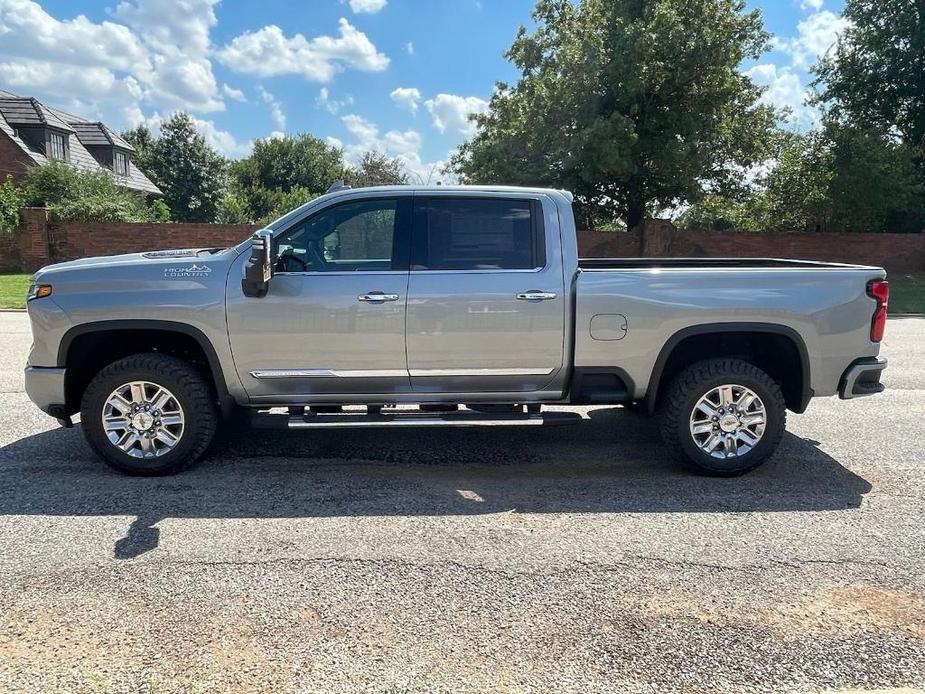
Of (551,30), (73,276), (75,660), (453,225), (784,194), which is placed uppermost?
(551,30)

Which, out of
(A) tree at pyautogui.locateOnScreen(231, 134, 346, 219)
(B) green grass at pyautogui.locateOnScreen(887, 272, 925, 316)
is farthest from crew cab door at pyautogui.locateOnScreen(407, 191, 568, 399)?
(A) tree at pyautogui.locateOnScreen(231, 134, 346, 219)

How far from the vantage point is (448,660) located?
9.23 feet

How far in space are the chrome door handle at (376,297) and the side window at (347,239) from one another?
0.22 m

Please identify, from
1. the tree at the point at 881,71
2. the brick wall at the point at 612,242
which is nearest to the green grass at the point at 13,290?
the brick wall at the point at 612,242

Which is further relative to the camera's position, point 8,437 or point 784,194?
point 784,194

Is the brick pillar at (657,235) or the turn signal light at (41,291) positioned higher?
the brick pillar at (657,235)

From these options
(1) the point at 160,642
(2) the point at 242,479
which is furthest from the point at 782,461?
(1) the point at 160,642

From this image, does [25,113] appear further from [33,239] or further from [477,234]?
[477,234]

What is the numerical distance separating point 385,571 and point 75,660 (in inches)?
54.3

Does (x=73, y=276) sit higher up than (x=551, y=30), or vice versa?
(x=551, y=30)

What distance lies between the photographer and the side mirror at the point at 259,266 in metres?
4.52

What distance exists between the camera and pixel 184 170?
150 ft

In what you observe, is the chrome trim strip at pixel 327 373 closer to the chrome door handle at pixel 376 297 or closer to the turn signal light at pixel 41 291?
the chrome door handle at pixel 376 297

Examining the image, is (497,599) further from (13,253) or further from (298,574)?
(13,253)
